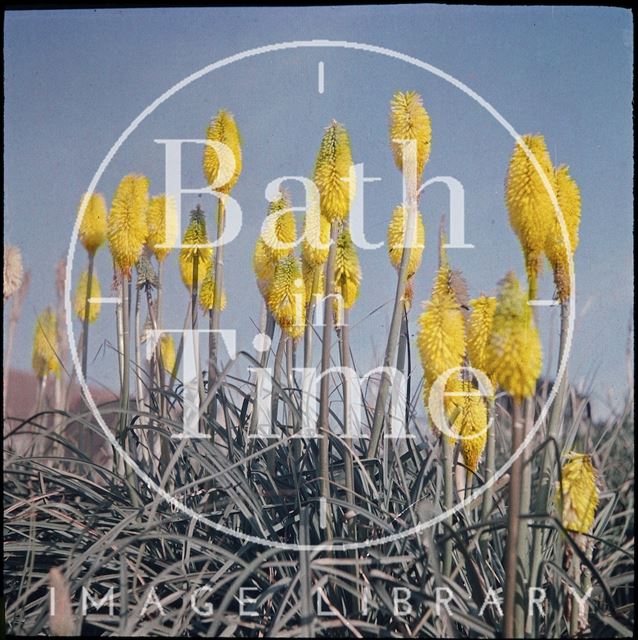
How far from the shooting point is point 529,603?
238 cm

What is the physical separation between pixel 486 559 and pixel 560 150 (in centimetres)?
122

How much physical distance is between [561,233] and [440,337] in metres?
0.50

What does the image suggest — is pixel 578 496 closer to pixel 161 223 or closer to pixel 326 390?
pixel 326 390

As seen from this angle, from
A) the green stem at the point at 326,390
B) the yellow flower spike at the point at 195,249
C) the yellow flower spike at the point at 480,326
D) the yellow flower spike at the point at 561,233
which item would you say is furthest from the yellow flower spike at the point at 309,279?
the yellow flower spike at the point at 561,233

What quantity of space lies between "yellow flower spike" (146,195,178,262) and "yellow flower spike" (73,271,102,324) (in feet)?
0.84

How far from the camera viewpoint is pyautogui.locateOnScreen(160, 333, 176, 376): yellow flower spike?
2.96 m

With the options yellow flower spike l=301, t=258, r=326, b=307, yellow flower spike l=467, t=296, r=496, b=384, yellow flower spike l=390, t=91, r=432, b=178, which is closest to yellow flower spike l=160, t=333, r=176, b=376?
yellow flower spike l=301, t=258, r=326, b=307

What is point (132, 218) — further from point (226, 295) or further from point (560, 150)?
point (560, 150)

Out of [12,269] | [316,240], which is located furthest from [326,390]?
[12,269]

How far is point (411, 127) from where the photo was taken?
2.62 metres

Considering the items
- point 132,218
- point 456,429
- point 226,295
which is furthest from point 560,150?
point 132,218

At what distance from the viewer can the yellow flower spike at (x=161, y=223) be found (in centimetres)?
A: 286

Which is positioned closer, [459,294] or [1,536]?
[459,294]

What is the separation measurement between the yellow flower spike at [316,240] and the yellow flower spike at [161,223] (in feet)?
1.44
